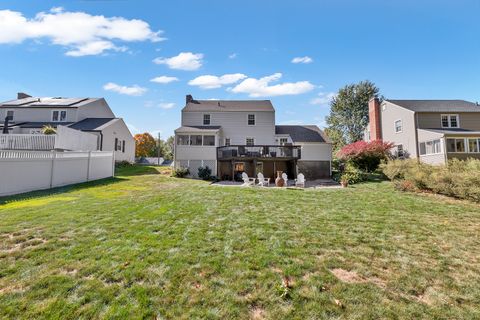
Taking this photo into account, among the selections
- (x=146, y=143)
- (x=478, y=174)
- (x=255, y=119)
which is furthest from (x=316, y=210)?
(x=146, y=143)

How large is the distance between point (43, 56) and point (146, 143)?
163 feet

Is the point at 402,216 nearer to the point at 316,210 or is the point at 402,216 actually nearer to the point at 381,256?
the point at 316,210

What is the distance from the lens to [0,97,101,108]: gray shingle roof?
26.2 m

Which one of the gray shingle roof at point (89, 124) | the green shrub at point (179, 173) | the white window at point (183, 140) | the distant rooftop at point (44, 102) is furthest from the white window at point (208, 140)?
the distant rooftop at point (44, 102)

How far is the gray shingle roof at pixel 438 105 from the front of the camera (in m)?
22.8

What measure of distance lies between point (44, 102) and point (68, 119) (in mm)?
5620

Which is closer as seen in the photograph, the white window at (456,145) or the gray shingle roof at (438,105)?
the white window at (456,145)

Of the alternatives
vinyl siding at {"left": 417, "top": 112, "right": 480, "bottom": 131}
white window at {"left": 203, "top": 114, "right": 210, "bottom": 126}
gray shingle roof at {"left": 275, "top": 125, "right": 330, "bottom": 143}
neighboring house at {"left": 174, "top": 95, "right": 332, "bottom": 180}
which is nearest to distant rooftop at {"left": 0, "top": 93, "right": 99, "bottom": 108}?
neighboring house at {"left": 174, "top": 95, "right": 332, "bottom": 180}

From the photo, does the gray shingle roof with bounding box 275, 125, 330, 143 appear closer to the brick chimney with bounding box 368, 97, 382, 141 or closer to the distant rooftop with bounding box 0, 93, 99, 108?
the brick chimney with bounding box 368, 97, 382, 141

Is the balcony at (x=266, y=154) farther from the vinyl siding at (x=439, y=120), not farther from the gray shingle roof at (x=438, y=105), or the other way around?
the gray shingle roof at (x=438, y=105)

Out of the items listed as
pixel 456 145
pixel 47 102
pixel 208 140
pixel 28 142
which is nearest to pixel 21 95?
pixel 47 102

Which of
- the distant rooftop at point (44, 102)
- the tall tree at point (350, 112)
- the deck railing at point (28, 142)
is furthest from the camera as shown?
the tall tree at point (350, 112)

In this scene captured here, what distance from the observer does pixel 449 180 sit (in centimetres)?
1088

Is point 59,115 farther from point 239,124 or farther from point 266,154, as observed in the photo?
point 266,154
